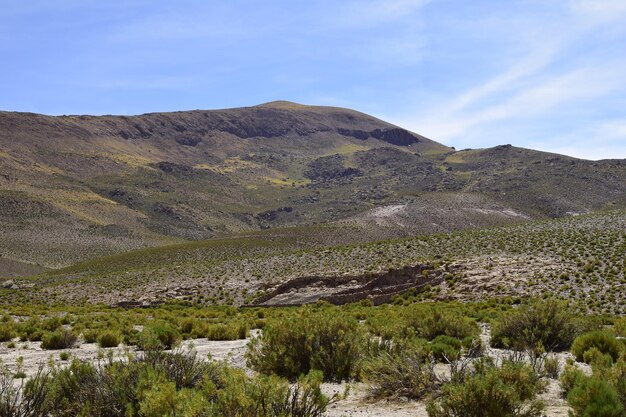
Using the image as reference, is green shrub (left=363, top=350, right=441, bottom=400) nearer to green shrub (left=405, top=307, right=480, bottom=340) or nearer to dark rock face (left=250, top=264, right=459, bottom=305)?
green shrub (left=405, top=307, right=480, bottom=340)

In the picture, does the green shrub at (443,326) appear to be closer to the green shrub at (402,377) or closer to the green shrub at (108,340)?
the green shrub at (402,377)

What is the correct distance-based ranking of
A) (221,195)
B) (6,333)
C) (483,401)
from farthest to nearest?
(221,195) → (6,333) → (483,401)

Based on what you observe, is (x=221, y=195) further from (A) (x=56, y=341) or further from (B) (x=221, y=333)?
(A) (x=56, y=341)

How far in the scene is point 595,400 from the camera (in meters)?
7.09

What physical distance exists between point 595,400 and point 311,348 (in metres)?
5.45

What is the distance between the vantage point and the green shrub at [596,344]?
481 inches

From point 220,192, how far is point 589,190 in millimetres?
100713

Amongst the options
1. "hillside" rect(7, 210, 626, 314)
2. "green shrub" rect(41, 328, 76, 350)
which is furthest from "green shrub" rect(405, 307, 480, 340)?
"hillside" rect(7, 210, 626, 314)

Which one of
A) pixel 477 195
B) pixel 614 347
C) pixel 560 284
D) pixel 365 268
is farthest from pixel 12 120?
pixel 614 347

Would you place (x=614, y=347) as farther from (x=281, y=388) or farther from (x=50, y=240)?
(x=50, y=240)

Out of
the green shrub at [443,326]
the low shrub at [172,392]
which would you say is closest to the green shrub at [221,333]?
the green shrub at [443,326]

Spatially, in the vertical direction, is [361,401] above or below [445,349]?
below

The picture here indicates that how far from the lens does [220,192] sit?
164750 mm

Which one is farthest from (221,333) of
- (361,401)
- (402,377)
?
(402,377)
